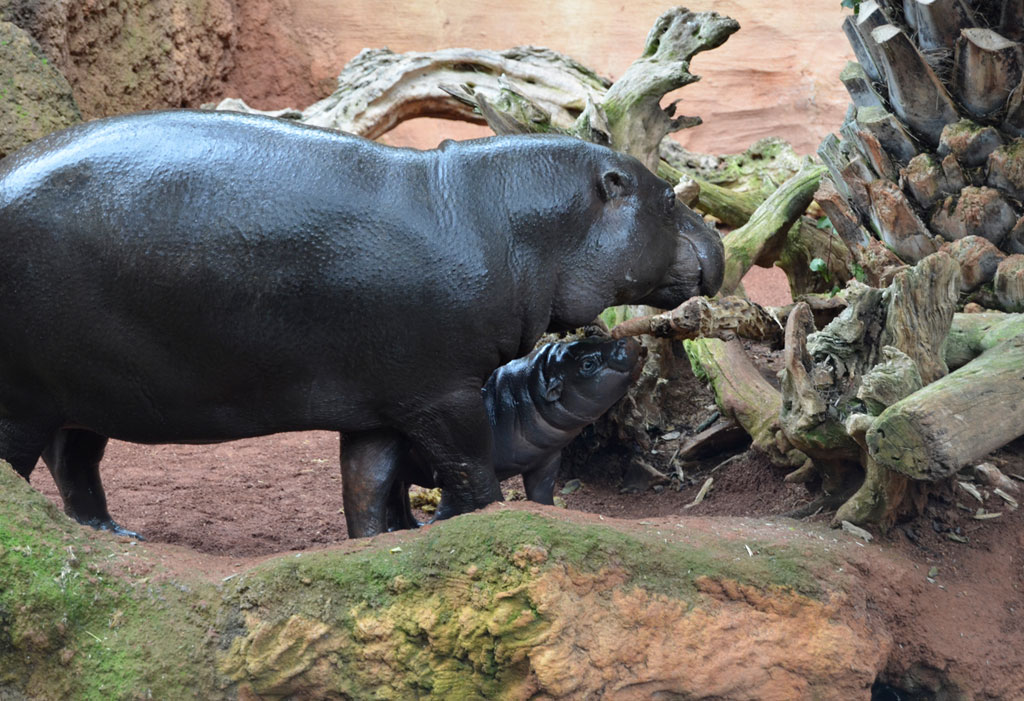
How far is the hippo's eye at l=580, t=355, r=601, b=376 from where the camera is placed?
4723 mm

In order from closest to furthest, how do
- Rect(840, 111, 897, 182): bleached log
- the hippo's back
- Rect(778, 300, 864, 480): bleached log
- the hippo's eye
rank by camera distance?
the hippo's back
Rect(778, 300, 864, 480): bleached log
the hippo's eye
Rect(840, 111, 897, 182): bleached log

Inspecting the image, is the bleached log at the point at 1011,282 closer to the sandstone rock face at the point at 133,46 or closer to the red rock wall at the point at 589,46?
the sandstone rock face at the point at 133,46

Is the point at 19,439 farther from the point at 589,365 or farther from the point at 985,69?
the point at 985,69

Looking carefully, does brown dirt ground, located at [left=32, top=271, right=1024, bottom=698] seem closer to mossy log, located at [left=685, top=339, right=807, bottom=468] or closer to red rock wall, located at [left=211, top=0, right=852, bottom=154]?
mossy log, located at [left=685, top=339, right=807, bottom=468]

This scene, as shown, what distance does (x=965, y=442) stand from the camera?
3.43m

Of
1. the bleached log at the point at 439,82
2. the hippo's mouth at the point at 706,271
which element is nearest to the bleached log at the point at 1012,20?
the hippo's mouth at the point at 706,271

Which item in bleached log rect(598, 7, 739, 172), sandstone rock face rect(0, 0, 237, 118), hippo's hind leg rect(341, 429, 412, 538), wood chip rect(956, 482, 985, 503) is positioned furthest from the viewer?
sandstone rock face rect(0, 0, 237, 118)

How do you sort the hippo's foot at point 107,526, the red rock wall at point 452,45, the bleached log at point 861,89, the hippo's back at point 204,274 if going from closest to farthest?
the hippo's back at point 204,274
the hippo's foot at point 107,526
the bleached log at point 861,89
the red rock wall at point 452,45

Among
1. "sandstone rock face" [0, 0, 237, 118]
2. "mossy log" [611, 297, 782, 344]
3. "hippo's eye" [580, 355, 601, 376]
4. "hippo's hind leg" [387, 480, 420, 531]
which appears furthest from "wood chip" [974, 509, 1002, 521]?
"sandstone rock face" [0, 0, 237, 118]

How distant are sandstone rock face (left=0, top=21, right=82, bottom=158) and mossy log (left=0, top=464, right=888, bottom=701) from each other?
3.86m

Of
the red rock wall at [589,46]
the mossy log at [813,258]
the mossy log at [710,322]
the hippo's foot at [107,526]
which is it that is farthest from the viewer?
the red rock wall at [589,46]

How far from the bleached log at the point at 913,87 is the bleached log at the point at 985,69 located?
8 centimetres

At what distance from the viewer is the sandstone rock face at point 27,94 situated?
655 cm

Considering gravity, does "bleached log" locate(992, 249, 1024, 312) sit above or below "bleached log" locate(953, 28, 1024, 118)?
below
